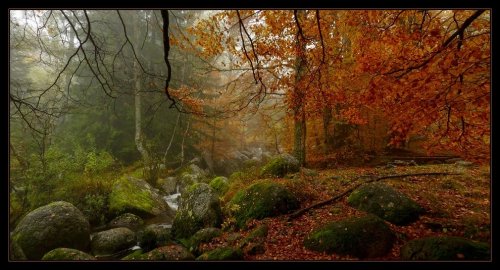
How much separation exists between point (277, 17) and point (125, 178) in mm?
8793

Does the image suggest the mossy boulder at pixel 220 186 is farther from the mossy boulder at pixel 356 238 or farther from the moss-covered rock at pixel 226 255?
the mossy boulder at pixel 356 238

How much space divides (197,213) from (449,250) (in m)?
5.65

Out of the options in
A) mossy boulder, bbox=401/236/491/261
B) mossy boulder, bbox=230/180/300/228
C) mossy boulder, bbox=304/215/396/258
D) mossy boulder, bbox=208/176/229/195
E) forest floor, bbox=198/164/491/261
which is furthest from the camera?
mossy boulder, bbox=208/176/229/195

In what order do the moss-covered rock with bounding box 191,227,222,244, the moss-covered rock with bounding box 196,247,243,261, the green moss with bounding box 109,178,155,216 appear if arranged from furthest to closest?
the green moss with bounding box 109,178,155,216
the moss-covered rock with bounding box 191,227,222,244
the moss-covered rock with bounding box 196,247,243,261

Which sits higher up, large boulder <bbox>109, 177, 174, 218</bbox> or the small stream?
large boulder <bbox>109, 177, 174, 218</bbox>

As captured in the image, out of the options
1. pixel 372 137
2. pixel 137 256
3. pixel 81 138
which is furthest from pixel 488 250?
pixel 81 138

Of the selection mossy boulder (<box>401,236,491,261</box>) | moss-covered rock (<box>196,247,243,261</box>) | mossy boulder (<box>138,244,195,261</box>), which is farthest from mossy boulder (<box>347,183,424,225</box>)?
mossy boulder (<box>138,244,195,261</box>)

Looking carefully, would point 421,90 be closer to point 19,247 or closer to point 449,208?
point 449,208

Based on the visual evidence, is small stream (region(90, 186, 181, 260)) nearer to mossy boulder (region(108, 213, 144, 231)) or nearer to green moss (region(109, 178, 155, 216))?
mossy boulder (region(108, 213, 144, 231))

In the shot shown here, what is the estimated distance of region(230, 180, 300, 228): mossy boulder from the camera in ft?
21.6

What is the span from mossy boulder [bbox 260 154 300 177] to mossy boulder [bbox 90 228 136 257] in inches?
197

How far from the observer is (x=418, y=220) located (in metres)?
5.21

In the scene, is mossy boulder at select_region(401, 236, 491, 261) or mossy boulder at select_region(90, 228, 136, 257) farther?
mossy boulder at select_region(90, 228, 136, 257)

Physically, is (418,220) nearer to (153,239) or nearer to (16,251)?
(153,239)
